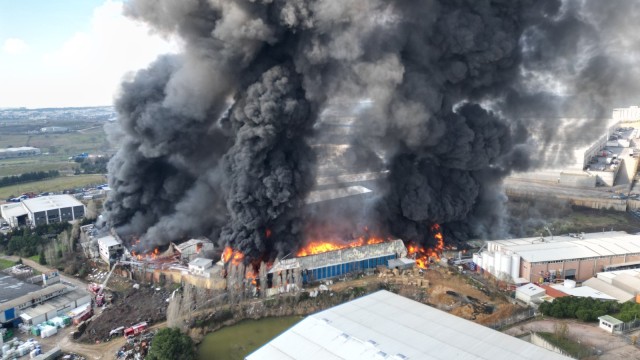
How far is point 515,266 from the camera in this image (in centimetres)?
3572

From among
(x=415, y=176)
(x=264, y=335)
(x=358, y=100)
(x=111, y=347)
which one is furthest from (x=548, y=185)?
(x=111, y=347)

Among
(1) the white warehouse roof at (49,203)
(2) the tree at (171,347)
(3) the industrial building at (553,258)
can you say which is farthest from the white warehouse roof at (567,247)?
(1) the white warehouse roof at (49,203)

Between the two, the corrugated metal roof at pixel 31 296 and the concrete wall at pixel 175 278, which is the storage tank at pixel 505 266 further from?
the corrugated metal roof at pixel 31 296

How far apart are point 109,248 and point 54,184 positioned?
41991mm

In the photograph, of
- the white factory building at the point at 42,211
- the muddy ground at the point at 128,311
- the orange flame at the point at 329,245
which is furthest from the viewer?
the white factory building at the point at 42,211

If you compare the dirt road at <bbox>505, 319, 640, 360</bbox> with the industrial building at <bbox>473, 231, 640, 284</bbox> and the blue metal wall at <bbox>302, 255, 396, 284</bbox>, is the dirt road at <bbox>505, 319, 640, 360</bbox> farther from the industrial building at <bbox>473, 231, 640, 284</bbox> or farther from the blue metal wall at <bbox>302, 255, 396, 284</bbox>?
the blue metal wall at <bbox>302, 255, 396, 284</bbox>

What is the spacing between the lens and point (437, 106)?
1435 inches

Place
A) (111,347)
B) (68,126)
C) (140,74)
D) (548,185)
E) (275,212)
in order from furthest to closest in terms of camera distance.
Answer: (68,126) → (548,185) → (140,74) → (275,212) → (111,347)

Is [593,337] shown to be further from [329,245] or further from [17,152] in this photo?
[17,152]

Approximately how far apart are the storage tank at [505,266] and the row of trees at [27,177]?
7203cm

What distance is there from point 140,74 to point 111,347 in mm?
23232

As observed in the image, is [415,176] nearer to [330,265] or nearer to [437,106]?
[437,106]

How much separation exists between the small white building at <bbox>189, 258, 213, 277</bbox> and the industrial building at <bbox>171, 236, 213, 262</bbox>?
2.48 metres

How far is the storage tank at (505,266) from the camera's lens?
35750 millimetres
